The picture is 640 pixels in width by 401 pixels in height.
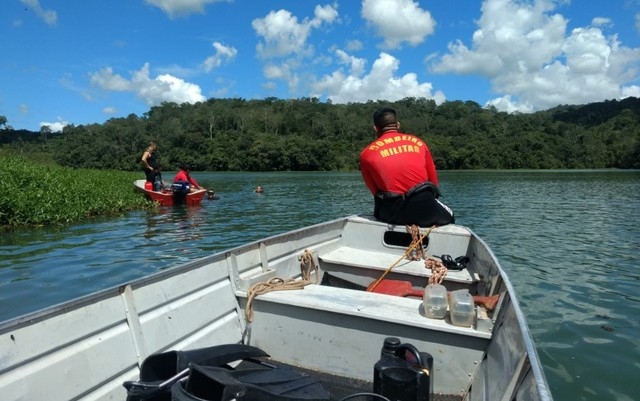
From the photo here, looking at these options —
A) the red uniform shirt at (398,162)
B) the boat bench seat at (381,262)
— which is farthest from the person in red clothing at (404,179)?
the boat bench seat at (381,262)

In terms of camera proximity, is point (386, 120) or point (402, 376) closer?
point (402, 376)

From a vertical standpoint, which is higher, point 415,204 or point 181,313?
point 415,204

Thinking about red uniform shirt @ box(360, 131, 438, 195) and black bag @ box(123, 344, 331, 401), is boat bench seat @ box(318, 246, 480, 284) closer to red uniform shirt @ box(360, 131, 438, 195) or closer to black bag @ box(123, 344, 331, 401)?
red uniform shirt @ box(360, 131, 438, 195)

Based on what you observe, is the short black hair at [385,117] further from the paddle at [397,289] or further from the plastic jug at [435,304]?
the plastic jug at [435,304]

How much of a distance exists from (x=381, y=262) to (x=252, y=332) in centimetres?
241

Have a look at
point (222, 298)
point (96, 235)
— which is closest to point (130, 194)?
point (96, 235)

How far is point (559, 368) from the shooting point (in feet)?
16.1

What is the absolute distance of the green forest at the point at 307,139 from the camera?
100875mm

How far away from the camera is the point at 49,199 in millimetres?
14477

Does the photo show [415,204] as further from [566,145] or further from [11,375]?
[566,145]

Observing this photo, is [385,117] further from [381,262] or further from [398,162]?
[381,262]

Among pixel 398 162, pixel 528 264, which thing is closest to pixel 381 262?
pixel 398 162

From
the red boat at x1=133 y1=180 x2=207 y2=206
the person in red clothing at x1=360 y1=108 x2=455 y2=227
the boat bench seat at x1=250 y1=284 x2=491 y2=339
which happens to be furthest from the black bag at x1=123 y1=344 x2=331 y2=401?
the red boat at x1=133 y1=180 x2=207 y2=206

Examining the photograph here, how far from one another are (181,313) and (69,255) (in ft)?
25.3
